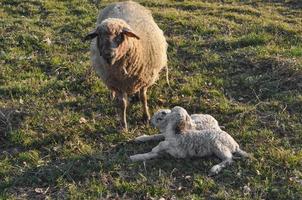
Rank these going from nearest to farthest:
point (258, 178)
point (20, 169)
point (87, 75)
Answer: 1. point (258, 178)
2. point (20, 169)
3. point (87, 75)

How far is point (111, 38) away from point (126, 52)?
0.57 m

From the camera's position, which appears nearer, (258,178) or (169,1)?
(258,178)

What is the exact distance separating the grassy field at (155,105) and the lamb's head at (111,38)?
1.33 metres

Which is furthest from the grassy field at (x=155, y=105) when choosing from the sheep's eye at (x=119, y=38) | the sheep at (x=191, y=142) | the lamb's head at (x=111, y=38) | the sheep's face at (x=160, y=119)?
the sheep's eye at (x=119, y=38)

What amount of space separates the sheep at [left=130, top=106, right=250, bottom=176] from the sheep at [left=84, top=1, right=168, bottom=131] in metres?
0.97

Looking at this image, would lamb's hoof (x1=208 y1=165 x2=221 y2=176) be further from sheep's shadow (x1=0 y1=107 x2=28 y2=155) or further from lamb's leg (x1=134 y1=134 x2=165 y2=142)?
sheep's shadow (x1=0 y1=107 x2=28 y2=155)

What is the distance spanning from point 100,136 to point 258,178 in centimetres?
233

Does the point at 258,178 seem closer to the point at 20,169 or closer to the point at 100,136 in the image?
the point at 100,136

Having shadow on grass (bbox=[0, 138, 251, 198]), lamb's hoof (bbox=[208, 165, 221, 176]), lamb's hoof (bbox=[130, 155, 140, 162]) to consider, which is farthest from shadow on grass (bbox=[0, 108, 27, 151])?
lamb's hoof (bbox=[208, 165, 221, 176])

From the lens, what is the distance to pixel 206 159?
6.71 meters

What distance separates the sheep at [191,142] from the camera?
259 inches

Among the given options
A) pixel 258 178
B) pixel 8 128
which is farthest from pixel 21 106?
pixel 258 178

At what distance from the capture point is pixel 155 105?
27.6 feet

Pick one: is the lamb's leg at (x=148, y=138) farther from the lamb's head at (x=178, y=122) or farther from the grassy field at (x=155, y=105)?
the lamb's head at (x=178, y=122)
